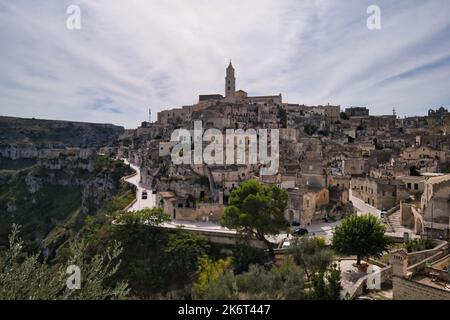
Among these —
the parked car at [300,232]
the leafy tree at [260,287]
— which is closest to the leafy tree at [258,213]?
the parked car at [300,232]

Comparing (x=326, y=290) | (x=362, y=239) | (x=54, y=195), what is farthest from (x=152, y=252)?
(x=54, y=195)

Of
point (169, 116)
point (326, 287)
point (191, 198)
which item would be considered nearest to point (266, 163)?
point (191, 198)

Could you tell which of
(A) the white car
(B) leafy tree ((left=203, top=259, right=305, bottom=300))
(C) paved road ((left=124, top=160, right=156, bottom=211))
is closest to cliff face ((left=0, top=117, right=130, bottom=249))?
(C) paved road ((left=124, top=160, right=156, bottom=211))

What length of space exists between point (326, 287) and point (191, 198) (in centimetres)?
2300

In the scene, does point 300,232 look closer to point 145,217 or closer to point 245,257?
point 245,257

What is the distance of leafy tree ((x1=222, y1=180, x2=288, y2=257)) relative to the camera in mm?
25484

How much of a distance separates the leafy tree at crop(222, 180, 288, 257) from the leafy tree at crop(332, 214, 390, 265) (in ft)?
18.3

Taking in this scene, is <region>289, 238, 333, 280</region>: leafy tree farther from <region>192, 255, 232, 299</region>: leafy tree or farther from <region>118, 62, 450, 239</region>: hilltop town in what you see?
<region>118, 62, 450, 239</region>: hilltop town

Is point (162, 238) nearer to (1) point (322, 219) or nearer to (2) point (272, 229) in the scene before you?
(2) point (272, 229)

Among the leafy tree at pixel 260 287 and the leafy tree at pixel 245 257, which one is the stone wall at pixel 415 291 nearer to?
the leafy tree at pixel 260 287

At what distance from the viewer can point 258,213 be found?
25.9 metres

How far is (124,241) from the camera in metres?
28.8

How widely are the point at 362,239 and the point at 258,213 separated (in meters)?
8.09
